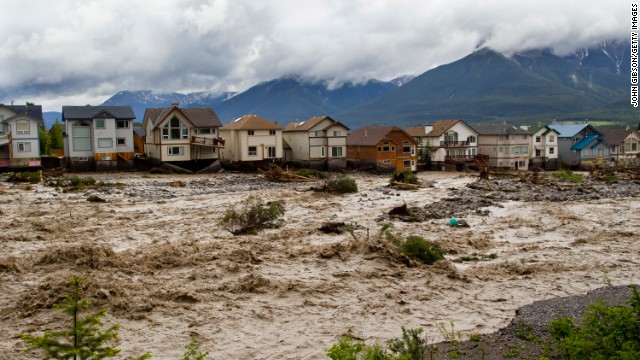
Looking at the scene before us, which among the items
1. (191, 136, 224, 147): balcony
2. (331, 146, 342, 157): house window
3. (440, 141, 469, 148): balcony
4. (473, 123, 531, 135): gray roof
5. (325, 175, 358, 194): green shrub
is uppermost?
(473, 123, 531, 135): gray roof

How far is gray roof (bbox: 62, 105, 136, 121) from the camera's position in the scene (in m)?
56.5

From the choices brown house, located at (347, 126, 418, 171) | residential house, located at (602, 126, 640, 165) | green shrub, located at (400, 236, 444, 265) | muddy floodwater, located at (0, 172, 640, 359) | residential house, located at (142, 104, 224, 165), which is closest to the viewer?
muddy floodwater, located at (0, 172, 640, 359)

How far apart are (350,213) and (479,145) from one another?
164 feet

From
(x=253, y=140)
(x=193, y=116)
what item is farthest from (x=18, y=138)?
(x=253, y=140)

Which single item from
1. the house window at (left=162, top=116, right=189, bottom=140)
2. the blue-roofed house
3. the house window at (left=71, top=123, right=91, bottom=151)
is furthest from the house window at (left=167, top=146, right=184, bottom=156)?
the blue-roofed house

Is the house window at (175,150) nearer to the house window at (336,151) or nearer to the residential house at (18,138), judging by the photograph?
the residential house at (18,138)

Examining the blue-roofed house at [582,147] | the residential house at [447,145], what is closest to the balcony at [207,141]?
the residential house at [447,145]

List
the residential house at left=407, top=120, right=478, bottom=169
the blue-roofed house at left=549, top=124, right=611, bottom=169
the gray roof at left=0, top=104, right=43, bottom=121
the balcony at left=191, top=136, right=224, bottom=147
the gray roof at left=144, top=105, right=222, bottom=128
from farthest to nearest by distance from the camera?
the blue-roofed house at left=549, top=124, right=611, bottom=169 < the residential house at left=407, top=120, right=478, bottom=169 < the balcony at left=191, top=136, right=224, bottom=147 < the gray roof at left=144, top=105, right=222, bottom=128 < the gray roof at left=0, top=104, right=43, bottom=121

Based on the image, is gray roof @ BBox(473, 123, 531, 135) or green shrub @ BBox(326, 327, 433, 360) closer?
green shrub @ BBox(326, 327, 433, 360)

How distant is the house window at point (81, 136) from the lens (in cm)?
5643

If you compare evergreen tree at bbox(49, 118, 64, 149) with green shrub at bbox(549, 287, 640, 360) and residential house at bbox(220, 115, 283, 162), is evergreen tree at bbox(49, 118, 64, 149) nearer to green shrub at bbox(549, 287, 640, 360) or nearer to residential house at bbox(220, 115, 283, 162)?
residential house at bbox(220, 115, 283, 162)

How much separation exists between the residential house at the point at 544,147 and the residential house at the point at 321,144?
90.8ft

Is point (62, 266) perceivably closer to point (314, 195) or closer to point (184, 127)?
point (314, 195)

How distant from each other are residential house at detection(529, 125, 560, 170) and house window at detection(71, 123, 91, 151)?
54295 millimetres
